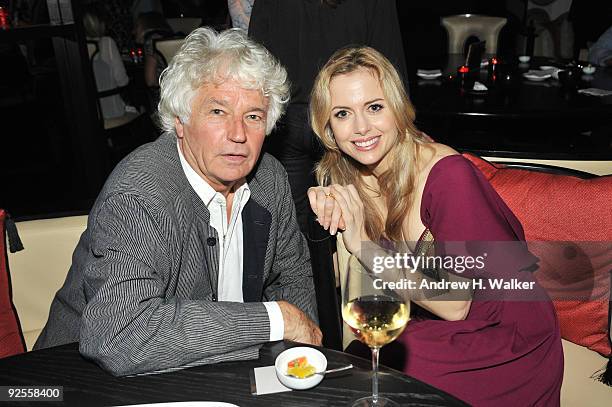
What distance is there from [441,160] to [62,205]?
3715 millimetres

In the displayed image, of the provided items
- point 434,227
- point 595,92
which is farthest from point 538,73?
point 434,227

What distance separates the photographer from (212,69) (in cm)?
179

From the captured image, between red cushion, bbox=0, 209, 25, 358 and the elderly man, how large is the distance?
0.22m

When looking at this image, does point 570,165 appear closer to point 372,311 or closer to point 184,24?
point 372,311

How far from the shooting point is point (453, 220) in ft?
5.76

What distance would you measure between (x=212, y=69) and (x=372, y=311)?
3.02ft

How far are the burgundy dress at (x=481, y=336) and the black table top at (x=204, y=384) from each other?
47 centimetres

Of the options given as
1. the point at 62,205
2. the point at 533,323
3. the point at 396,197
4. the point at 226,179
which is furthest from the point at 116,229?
→ the point at 62,205

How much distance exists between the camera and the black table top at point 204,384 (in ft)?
→ 4.17

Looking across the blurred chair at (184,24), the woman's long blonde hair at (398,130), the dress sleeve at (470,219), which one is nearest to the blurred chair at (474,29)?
the blurred chair at (184,24)

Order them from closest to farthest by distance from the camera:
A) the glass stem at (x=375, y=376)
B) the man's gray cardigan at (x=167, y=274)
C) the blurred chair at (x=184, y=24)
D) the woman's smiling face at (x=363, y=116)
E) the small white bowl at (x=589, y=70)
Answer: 1. the glass stem at (x=375, y=376)
2. the man's gray cardigan at (x=167, y=274)
3. the woman's smiling face at (x=363, y=116)
4. the small white bowl at (x=589, y=70)
5. the blurred chair at (x=184, y=24)

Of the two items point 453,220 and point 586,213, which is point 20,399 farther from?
point 586,213

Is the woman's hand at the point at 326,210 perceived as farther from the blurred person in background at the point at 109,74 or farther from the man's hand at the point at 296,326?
the blurred person in background at the point at 109,74

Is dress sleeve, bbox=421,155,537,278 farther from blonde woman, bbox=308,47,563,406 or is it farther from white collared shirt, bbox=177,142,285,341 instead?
white collared shirt, bbox=177,142,285,341
